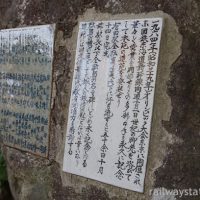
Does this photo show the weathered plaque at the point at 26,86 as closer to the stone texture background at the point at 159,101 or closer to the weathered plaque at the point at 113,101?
the stone texture background at the point at 159,101

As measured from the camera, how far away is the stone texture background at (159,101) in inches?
88.6

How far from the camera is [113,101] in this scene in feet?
8.04

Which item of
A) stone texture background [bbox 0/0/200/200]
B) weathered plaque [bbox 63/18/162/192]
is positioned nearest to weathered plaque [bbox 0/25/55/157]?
stone texture background [bbox 0/0/200/200]

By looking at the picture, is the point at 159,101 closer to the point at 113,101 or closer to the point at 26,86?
the point at 113,101

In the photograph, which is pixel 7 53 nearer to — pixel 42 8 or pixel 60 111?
pixel 42 8

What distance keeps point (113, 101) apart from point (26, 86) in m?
0.91

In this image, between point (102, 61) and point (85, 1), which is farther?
point (85, 1)

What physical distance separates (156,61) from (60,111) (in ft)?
2.74

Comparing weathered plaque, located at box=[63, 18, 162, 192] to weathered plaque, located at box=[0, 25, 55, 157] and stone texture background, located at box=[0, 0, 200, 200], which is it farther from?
weathered plaque, located at box=[0, 25, 55, 157]

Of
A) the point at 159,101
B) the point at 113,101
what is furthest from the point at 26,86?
the point at 159,101

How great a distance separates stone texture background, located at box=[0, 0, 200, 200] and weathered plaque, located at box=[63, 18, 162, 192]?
0.06 meters

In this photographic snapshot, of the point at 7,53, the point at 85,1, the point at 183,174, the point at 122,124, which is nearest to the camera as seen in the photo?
the point at 183,174

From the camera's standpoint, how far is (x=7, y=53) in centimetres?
328

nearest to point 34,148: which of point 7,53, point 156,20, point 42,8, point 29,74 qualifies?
point 29,74
